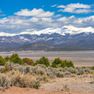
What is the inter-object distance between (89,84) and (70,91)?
151 inches

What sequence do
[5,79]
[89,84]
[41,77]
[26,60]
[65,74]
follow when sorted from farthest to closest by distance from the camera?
1. [26,60]
2. [65,74]
3. [41,77]
4. [89,84]
5. [5,79]

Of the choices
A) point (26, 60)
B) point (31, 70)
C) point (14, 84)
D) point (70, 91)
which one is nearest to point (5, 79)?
point (14, 84)

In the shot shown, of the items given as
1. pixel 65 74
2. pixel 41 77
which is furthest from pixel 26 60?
pixel 41 77

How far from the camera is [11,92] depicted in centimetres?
1717

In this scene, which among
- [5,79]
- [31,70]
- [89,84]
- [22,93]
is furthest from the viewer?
[31,70]

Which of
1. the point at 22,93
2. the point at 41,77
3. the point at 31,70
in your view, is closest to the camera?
the point at 22,93

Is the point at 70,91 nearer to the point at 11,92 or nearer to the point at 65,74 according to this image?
the point at 11,92

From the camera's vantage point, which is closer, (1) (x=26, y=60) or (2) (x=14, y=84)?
(2) (x=14, y=84)

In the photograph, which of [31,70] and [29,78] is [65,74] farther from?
[29,78]

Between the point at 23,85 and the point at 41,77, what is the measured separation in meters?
5.61

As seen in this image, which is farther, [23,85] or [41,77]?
[41,77]

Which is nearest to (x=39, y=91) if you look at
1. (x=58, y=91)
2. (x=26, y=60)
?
(x=58, y=91)

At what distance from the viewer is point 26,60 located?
5578 cm

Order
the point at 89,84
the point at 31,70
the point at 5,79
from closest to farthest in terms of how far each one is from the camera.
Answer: the point at 5,79 → the point at 89,84 → the point at 31,70
